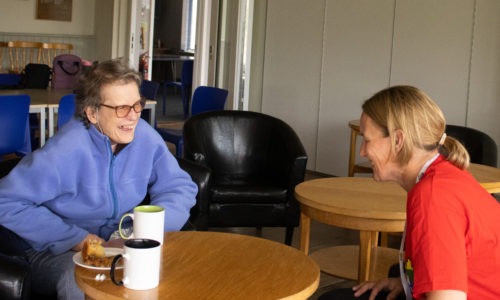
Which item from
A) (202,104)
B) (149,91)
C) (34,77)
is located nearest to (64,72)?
(34,77)

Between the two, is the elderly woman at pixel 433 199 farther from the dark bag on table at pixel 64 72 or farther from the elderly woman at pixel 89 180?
the dark bag on table at pixel 64 72

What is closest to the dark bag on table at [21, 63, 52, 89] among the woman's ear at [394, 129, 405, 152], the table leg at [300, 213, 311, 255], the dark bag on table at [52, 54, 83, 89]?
the dark bag on table at [52, 54, 83, 89]

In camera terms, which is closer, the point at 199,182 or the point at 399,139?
the point at 399,139

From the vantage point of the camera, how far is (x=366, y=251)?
11.9ft

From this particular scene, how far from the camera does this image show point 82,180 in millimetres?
2771

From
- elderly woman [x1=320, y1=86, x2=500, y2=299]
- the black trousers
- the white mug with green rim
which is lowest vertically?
the black trousers

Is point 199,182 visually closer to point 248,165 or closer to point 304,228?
point 304,228

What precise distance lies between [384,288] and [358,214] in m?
1.06

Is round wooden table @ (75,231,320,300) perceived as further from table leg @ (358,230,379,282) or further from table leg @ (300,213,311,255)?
table leg @ (300,213,311,255)

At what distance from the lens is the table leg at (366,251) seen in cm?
359

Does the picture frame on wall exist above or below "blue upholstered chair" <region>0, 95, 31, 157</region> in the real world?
above

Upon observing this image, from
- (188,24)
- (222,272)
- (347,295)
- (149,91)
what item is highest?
(188,24)

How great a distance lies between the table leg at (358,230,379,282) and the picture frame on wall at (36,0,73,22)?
757 cm

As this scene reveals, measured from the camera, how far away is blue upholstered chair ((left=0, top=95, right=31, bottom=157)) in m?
5.11
